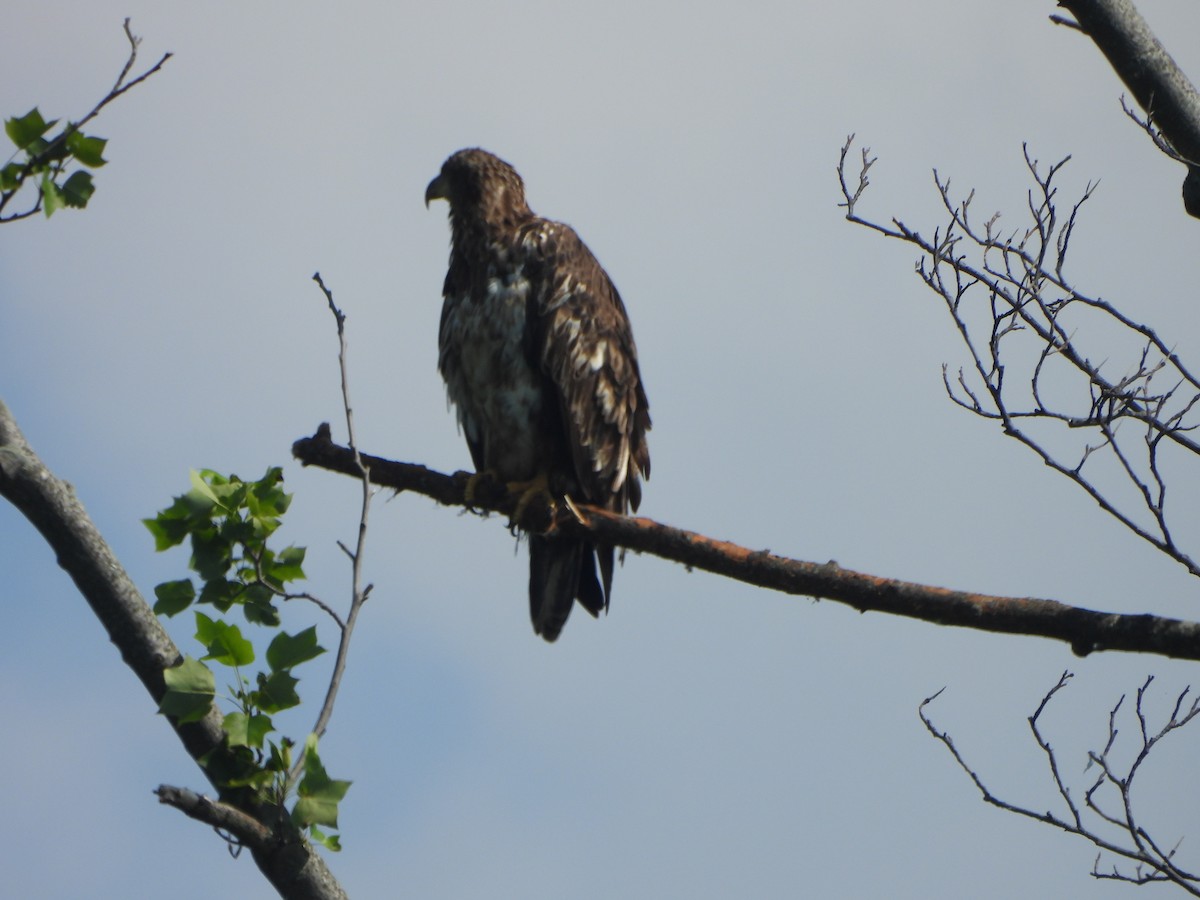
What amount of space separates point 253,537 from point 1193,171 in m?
2.59

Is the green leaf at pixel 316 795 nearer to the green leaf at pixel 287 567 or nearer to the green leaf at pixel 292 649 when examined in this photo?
the green leaf at pixel 292 649

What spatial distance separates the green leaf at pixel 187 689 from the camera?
269 centimetres

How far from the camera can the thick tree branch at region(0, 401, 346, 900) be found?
2.67 m

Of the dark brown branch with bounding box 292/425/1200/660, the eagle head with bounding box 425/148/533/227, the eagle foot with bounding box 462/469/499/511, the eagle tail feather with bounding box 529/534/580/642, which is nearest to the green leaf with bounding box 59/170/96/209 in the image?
the dark brown branch with bounding box 292/425/1200/660

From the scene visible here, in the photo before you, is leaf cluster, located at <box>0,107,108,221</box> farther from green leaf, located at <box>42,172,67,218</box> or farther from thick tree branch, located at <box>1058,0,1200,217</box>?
thick tree branch, located at <box>1058,0,1200,217</box>

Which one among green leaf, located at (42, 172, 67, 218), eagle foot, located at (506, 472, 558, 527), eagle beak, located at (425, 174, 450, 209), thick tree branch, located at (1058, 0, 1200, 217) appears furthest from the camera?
eagle beak, located at (425, 174, 450, 209)

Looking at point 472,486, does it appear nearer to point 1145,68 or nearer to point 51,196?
point 51,196

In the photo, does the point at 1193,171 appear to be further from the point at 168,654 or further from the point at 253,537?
the point at 168,654

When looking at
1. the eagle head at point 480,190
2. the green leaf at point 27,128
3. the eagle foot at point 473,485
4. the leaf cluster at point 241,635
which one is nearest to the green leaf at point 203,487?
the leaf cluster at point 241,635

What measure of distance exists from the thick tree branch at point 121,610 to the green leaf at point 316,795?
0.19ft

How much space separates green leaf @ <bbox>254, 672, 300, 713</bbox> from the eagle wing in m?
2.75

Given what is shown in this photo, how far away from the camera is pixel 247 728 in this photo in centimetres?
271

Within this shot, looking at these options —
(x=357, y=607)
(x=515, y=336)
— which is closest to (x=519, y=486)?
(x=515, y=336)

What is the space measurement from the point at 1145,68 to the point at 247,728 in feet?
9.21
